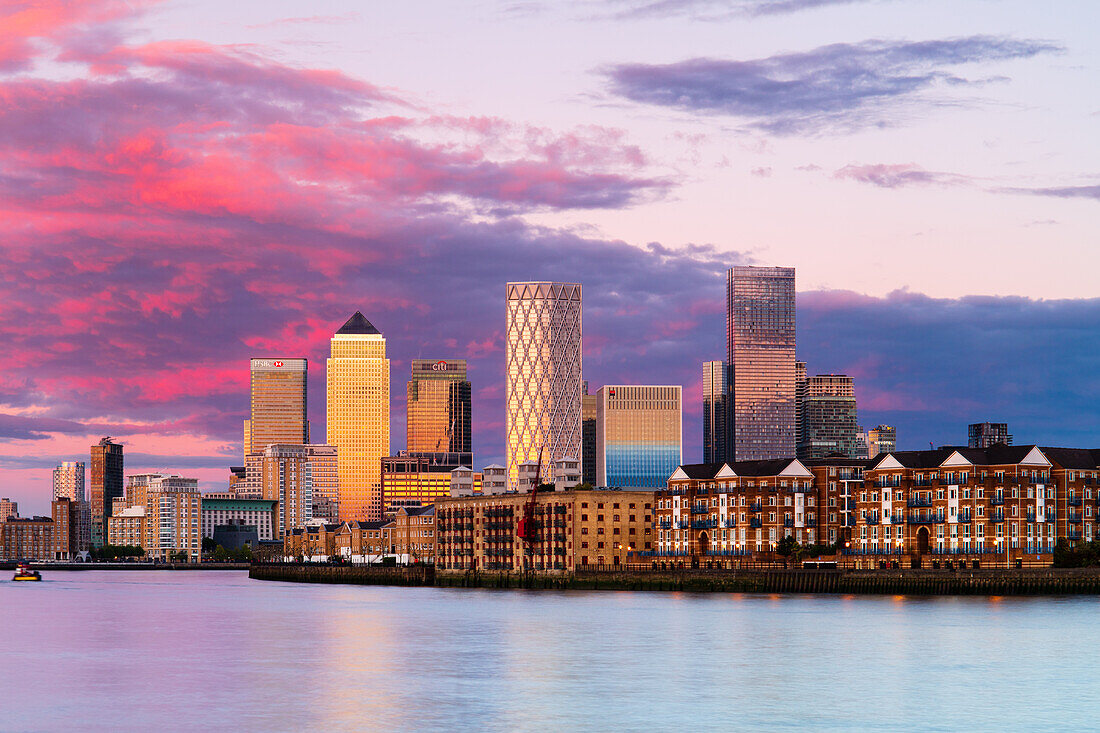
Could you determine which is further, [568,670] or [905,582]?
[905,582]

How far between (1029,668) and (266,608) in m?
102

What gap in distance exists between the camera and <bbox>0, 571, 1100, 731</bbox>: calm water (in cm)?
7100

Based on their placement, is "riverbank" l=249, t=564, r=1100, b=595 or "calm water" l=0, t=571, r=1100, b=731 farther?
"riverbank" l=249, t=564, r=1100, b=595

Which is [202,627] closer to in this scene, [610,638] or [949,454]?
[610,638]

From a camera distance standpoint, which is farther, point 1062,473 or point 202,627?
point 1062,473

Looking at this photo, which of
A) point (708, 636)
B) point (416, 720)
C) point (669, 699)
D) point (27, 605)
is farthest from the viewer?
point (27, 605)

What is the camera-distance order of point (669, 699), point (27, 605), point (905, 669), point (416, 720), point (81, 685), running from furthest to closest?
point (27, 605) < point (905, 669) < point (81, 685) < point (669, 699) < point (416, 720)

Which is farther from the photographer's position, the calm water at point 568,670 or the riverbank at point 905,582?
the riverbank at point 905,582

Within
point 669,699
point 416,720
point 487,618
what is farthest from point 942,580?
point 416,720

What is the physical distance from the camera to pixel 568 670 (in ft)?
298

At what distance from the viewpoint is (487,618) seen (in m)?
144

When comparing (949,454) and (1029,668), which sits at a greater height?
(949,454)

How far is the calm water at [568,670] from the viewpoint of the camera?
7100 centimetres

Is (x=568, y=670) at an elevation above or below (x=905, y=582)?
above
